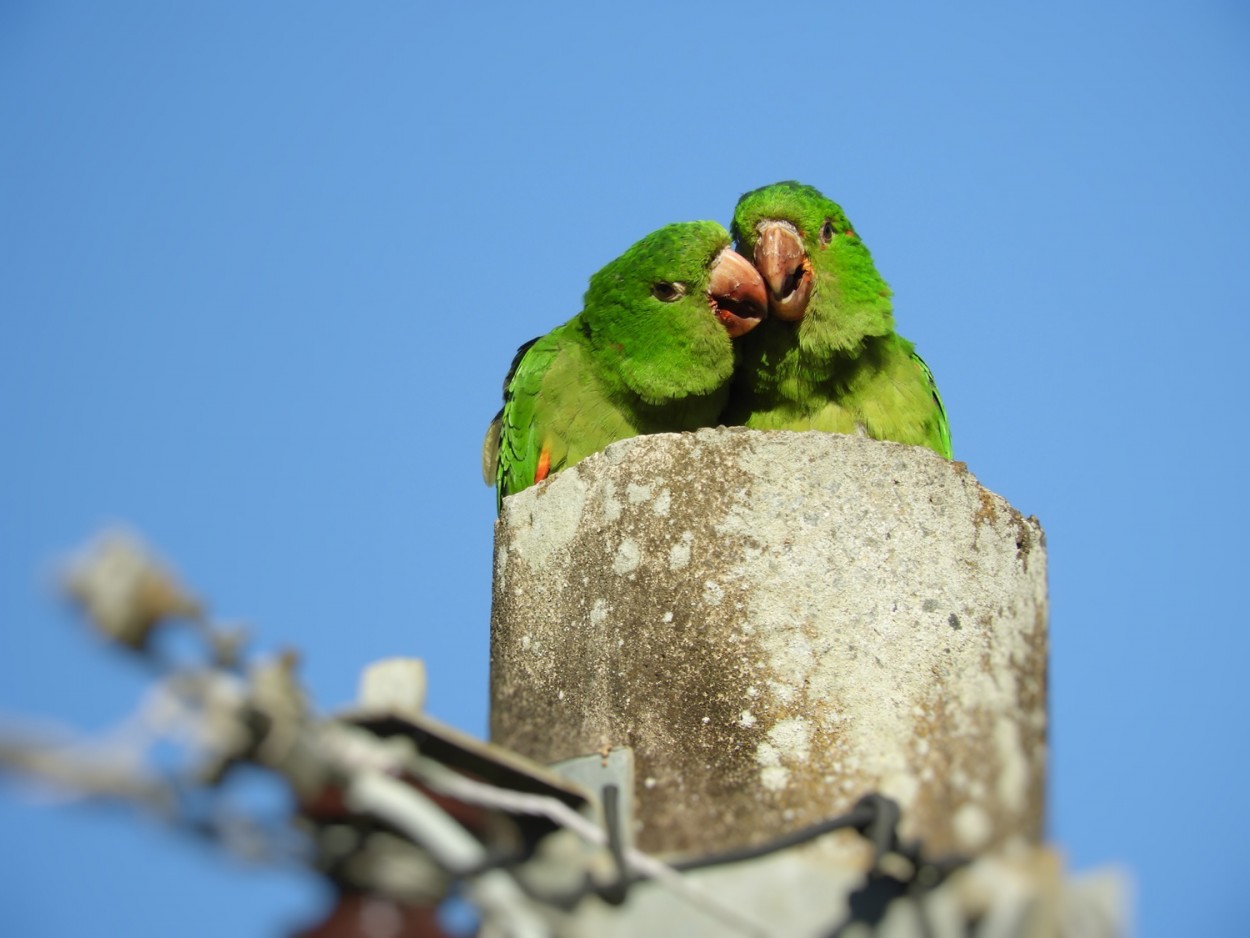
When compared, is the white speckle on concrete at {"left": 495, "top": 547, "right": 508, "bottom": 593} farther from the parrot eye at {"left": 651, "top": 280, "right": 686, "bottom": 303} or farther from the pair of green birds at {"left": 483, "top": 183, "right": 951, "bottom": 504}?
the parrot eye at {"left": 651, "top": 280, "right": 686, "bottom": 303}

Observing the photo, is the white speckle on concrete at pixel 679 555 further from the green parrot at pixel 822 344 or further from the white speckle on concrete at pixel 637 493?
the green parrot at pixel 822 344

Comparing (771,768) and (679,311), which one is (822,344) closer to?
(679,311)

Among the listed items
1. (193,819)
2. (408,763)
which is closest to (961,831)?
(408,763)

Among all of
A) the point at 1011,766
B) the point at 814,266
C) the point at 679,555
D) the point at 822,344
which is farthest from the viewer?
the point at 814,266

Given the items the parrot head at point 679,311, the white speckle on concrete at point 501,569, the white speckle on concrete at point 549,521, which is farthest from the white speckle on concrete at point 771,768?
the parrot head at point 679,311

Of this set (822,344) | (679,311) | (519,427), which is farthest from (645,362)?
(822,344)
